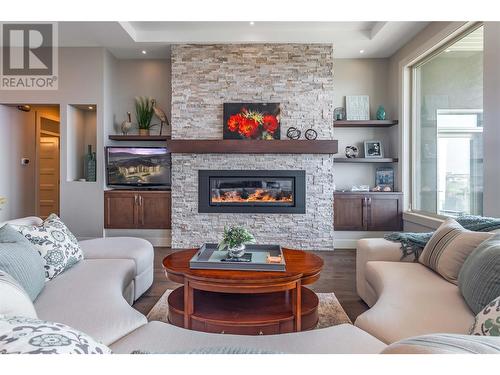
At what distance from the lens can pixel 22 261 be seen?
61.0 inches

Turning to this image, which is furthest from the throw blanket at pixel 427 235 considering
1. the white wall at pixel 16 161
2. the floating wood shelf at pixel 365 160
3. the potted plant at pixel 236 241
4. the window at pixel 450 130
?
the white wall at pixel 16 161

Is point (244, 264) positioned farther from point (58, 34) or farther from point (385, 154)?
point (58, 34)

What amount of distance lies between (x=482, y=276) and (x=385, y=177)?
11.2ft

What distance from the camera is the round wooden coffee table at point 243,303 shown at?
1764 mm

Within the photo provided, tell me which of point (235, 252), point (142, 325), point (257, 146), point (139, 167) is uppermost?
point (257, 146)

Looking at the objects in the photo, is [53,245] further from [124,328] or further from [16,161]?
[16,161]

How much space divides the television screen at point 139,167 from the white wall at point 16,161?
1.72m

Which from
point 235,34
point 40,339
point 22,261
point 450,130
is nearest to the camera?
point 40,339

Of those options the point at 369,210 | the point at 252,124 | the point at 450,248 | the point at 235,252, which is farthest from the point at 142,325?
the point at 369,210

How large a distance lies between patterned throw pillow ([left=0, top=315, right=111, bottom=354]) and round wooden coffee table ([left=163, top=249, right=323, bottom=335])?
1183 mm

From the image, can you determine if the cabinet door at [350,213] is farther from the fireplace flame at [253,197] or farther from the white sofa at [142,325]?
the white sofa at [142,325]

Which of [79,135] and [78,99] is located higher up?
[78,99]

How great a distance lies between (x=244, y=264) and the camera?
6.43 ft
